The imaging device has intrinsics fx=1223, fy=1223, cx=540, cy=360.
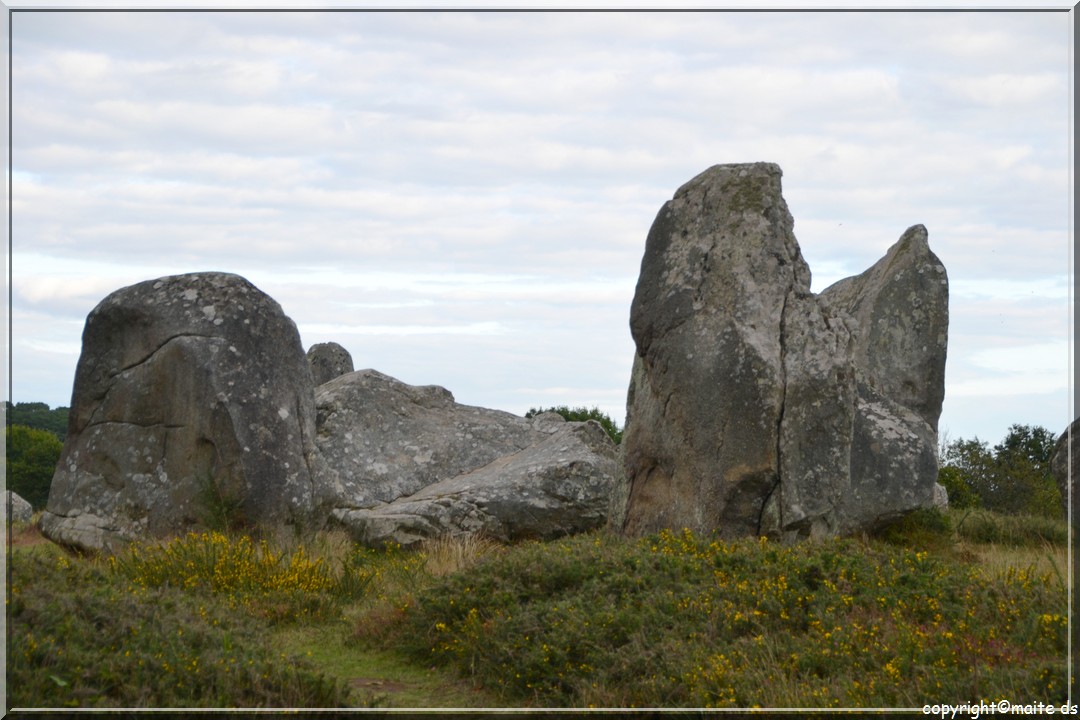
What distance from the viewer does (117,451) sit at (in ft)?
44.4

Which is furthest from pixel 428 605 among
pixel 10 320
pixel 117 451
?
pixel 117 451

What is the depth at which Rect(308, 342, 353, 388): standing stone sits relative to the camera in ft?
86.4

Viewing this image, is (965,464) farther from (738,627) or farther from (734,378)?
(738,627)

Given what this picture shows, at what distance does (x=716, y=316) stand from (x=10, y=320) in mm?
7265

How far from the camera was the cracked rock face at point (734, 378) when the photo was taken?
12.4 metres

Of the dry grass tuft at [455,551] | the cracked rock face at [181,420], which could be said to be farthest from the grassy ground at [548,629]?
the cracked rock face at [181,420]

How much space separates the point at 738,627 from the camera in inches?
335

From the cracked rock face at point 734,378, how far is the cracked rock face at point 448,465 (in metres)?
0.97

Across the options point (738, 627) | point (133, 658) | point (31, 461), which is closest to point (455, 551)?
point (738, 627)

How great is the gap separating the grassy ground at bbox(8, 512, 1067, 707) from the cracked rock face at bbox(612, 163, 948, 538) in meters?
1.41

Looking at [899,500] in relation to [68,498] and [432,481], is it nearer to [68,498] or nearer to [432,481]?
[432,481]

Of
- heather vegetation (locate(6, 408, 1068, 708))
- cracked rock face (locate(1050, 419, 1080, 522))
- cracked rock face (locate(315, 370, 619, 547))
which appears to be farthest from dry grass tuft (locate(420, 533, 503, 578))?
cracked rock face (locate(1050, 419, 1080, 522))

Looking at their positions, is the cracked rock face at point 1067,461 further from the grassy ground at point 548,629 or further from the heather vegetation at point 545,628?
the grassy ground at point 548,629

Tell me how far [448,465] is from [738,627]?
1057 centimetres
